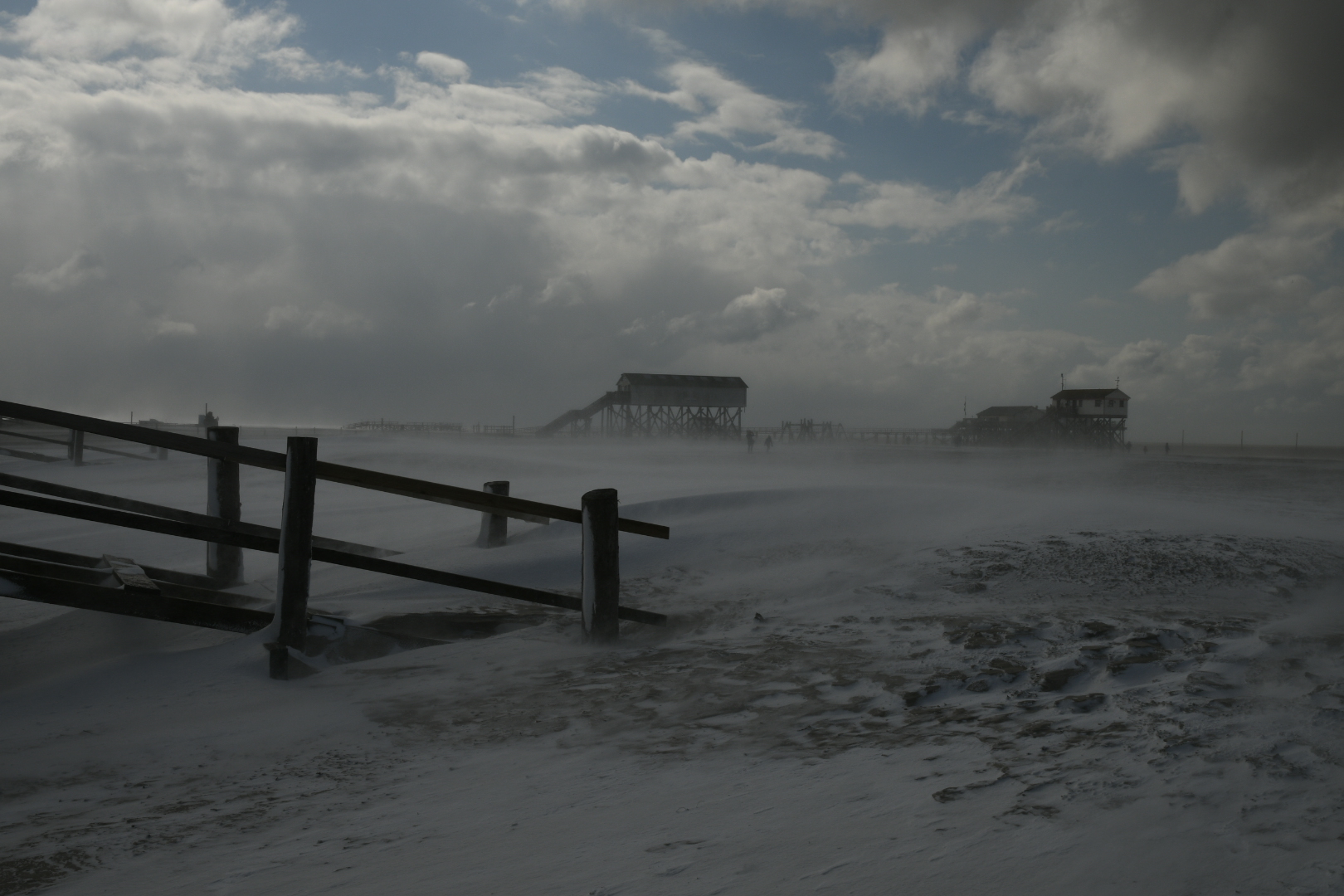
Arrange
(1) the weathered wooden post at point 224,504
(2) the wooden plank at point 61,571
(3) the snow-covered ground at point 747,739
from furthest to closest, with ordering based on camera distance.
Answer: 1. (1) the weathered wooden post at point 224,504
2. (2) the wooden plank at point 61,571
3. (3) the snow-covered ground at point 747,739

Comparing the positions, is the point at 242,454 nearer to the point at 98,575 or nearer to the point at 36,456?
the point at 98,575

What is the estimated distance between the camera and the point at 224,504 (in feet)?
26.1

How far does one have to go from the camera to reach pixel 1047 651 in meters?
5.60

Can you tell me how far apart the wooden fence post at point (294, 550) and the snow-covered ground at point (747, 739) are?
270 mm

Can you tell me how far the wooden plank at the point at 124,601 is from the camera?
210 inches

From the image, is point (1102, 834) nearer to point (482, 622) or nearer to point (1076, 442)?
point (482, 622)

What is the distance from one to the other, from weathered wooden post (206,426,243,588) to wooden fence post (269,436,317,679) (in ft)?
7.05

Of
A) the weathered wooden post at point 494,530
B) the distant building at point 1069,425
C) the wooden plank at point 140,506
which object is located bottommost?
the weathered wooden post at point 494,530

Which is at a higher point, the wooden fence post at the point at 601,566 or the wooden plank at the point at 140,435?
the wooden plank at the point at 140,435

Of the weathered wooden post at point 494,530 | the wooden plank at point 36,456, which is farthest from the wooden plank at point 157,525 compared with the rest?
the wooden plank at point 36,456

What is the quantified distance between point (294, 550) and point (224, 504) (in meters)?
2.93

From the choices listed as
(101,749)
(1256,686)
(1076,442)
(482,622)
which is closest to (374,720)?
(101,749)

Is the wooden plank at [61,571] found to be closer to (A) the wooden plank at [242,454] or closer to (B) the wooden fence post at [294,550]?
(A) the wooden plank at [242,454]

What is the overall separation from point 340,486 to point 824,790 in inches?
657
